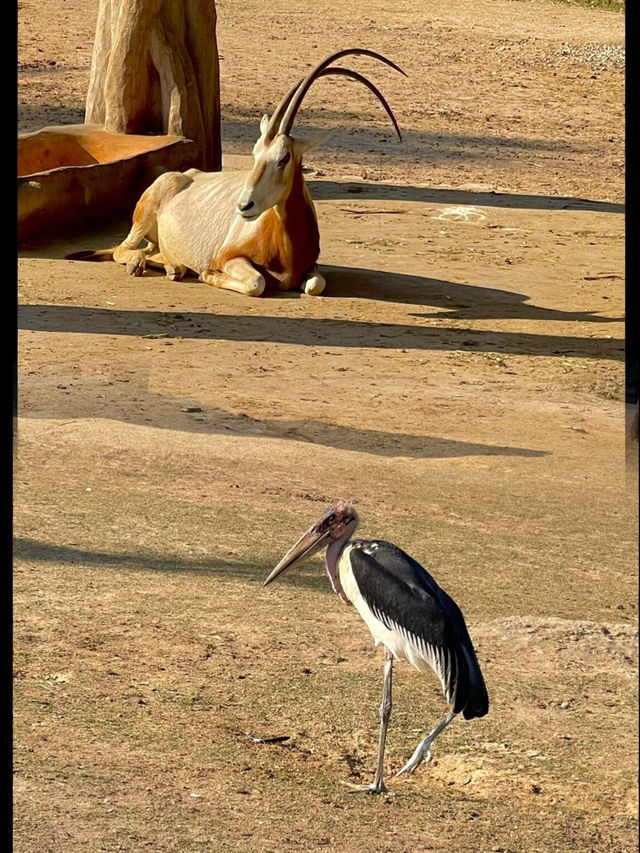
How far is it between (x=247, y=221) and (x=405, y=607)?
21.1 feet

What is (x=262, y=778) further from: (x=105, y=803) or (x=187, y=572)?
(x=187, y=572)

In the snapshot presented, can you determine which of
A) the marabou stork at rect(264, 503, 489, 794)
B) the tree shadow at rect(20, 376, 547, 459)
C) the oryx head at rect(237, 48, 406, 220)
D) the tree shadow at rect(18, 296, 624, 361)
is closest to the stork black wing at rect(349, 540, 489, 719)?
the marabou stork at rect(264, 503, 489, 794)

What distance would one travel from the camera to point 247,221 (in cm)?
902

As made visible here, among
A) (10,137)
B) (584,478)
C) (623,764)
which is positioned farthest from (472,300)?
Result: (10,137)

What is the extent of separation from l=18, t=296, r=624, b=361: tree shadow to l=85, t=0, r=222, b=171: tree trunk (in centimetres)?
382

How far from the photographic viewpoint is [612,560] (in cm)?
482

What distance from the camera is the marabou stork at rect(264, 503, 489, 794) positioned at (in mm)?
2826

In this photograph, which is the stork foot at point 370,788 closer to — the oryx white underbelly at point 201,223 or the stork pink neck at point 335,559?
the stork pink neck at point 335,559

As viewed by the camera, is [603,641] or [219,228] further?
[219,228]

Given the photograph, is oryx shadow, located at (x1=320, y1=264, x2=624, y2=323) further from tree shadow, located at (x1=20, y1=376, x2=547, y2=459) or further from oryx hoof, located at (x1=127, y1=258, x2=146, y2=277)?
tree shadow, located at (x1=20, y1=376, x2=547, y2=459)

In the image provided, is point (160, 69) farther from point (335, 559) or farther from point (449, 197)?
point (335, 559)

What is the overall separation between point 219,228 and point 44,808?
6.47 meters

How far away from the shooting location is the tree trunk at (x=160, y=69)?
38.2ft

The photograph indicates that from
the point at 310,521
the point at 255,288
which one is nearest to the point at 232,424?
the point at 310,521
